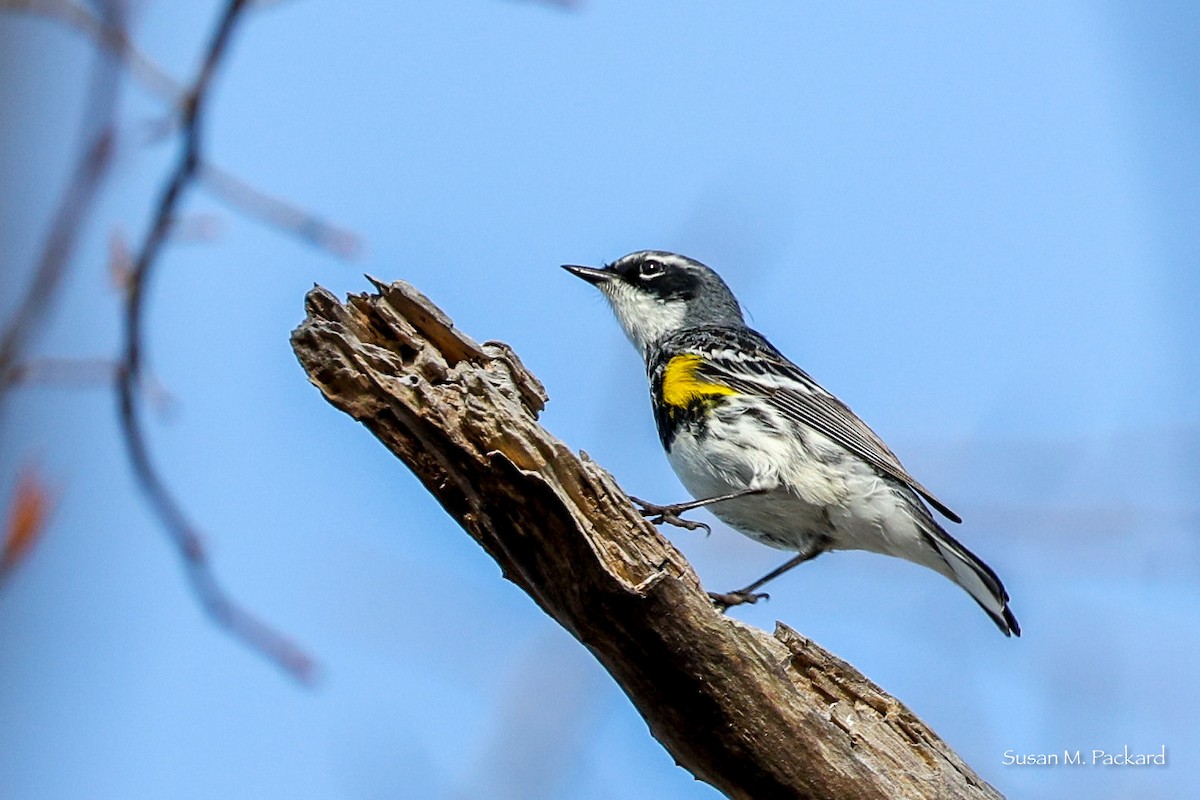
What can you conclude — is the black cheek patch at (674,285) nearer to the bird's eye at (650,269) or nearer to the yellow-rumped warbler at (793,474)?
the bird's eye at (650,269)

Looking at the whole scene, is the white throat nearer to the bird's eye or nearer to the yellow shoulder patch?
the bird's eye

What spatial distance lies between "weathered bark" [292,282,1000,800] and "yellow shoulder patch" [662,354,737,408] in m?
2.53

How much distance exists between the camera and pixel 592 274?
7.70 meters

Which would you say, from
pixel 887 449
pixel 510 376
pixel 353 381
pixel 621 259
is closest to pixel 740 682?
pixel 510 376

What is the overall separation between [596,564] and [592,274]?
4247 millimetres

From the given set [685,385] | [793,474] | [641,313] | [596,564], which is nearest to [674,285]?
[641,313]

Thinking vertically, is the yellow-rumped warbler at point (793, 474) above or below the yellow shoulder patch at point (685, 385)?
below

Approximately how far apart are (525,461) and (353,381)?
52cm

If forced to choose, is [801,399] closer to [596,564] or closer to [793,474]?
[793,474]

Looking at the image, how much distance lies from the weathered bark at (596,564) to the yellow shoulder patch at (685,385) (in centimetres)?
253

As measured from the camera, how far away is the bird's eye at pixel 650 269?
770 centimetres

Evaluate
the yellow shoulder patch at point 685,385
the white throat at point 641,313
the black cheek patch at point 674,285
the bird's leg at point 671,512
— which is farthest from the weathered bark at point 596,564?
the black cheek patch at point 674,285

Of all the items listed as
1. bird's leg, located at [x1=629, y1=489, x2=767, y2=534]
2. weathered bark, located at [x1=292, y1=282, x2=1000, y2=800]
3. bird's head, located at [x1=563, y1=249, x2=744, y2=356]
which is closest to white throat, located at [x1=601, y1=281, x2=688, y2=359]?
bird's head, located at [x1=563, y1=249, x2=744, y2=356]

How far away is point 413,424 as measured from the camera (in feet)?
12.2
